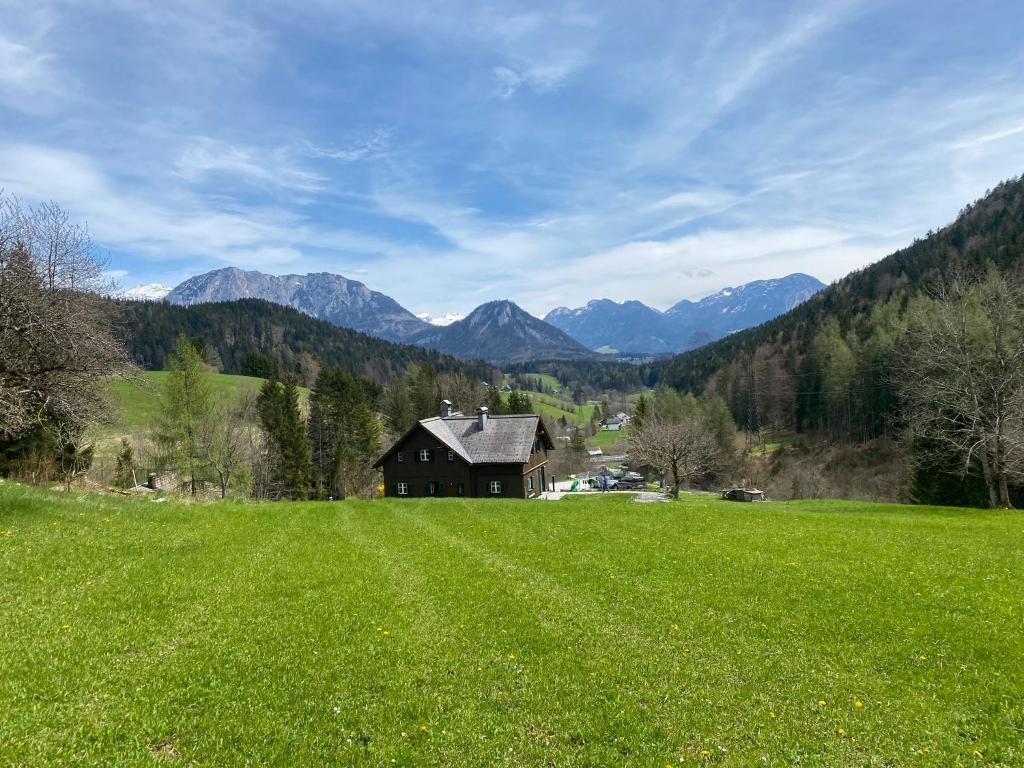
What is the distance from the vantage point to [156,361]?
178125 mm

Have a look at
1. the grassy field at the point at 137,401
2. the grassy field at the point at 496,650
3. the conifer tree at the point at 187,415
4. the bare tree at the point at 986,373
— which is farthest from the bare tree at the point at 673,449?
the conifer tree at the point at 187,415

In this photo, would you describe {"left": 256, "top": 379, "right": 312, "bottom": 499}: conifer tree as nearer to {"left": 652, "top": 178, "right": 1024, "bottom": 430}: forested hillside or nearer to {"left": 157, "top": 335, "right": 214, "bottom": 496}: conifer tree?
{"left": 157, "top": 335, "right": 214, "bottom": 496}: conifer tree

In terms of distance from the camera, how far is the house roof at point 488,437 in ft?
173

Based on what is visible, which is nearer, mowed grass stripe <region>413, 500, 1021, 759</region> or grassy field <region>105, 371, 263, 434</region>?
mowed grass stripe <region>413, 500, 1021, 759</region>

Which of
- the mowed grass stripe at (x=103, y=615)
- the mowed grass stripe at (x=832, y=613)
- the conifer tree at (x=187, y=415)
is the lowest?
the mowed grass stripe at (x=832, y=613)

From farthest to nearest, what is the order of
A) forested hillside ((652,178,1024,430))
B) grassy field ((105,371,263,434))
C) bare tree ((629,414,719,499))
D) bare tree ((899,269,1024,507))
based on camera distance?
forested hillside ((652,178,1024,430))
grassy field ((105,371,263,434))
bare tree ((629,414,719,499))
bare tree ((899,269,1024,507))

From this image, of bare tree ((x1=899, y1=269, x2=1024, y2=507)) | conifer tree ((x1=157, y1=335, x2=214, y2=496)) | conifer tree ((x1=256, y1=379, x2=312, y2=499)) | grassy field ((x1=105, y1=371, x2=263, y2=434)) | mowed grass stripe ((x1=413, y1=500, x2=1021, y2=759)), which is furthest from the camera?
conifer tree ((x1=256, y1=379, x2=312, y2=499))

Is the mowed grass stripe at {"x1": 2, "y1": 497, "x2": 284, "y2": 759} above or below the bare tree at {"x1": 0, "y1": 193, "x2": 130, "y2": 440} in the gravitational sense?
below

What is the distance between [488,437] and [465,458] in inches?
139

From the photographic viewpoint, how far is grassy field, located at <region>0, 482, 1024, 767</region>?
768cm

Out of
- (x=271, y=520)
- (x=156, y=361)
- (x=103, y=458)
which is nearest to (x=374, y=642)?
(x=271, y=520)

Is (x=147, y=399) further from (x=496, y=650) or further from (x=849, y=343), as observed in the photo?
(x=849, y=343)

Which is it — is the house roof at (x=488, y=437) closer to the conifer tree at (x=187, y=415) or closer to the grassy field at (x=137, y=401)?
the conifer tree at (x=187, y=415)

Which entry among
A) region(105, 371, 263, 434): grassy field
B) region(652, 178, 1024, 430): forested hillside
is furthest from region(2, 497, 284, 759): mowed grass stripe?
region(652, 178, 1024, 430): forested hillside
